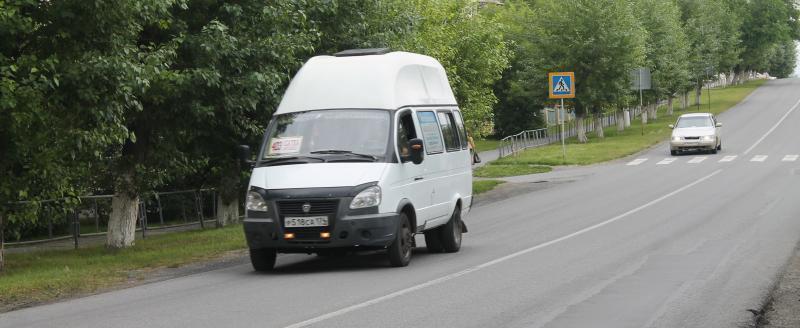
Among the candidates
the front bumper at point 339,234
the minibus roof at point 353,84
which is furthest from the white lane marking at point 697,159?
the front bumper at point 339,234

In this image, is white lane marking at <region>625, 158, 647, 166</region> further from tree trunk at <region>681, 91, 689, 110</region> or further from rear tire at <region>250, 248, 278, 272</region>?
tree trunk at <region>681, 91, 689, 110</region>

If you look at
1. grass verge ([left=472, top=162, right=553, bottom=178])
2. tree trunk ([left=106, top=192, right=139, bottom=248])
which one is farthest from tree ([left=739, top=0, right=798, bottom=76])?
tree trunk ([left=106, top=192, right=139, bottom=248])

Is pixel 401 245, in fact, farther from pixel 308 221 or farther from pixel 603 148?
pixel 603 148

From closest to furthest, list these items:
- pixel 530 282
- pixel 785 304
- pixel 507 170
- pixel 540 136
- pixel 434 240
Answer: pixel 785 304, pixel 530 282, pixel 434 240, pixel 507 170, pixel 540 136

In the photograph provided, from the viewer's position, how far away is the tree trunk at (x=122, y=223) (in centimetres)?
2114

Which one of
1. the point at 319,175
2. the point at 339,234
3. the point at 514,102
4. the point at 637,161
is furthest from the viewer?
the point at 514,102

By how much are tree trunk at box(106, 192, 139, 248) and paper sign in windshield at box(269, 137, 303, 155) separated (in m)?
7.42

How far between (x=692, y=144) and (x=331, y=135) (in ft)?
111

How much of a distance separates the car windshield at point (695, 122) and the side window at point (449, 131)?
31.6 metres

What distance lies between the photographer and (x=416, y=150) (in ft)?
47.8

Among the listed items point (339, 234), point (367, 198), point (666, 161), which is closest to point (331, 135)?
point (367, 198)

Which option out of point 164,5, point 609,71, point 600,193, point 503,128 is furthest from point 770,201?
point 503,128

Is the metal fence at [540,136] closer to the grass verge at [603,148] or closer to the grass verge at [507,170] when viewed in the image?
the grass verge at [603,148]

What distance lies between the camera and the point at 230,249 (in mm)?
18406
